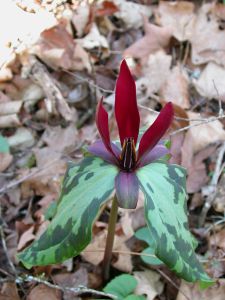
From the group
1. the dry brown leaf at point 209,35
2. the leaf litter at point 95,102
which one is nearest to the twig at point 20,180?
the leaf litter at point 95,102

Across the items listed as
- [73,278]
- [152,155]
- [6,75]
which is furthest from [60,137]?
[152,155]

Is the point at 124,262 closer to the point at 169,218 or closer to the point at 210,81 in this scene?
the point at 169,218

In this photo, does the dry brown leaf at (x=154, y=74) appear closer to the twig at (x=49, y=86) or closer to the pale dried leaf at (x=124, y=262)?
the twig at (x=49, y=86)

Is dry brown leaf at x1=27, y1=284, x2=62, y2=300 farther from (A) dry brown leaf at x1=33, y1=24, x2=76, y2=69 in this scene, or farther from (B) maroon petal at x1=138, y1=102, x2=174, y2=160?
(A) dry brown leaf at x1=33, y1=24, x2=76, y2=69

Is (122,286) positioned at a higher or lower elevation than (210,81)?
lower

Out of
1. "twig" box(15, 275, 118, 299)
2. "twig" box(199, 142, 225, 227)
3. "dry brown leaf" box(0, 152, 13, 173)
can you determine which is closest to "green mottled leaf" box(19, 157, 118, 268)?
"twig" box(15, 275, 118, 299)

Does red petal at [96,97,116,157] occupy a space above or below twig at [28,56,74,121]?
above

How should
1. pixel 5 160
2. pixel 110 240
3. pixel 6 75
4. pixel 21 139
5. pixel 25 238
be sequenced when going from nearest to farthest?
pixel 110 240, pixel 25 238, pixel 5 160, pixel 21 139, pixel 6 75
